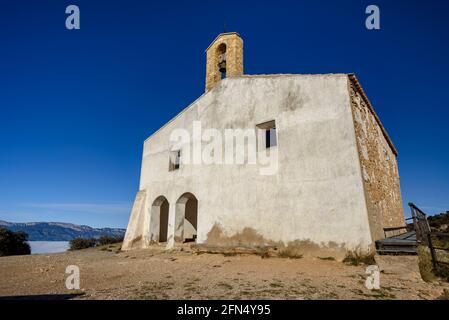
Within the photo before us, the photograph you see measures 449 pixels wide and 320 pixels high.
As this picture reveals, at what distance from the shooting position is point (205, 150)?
444 inches

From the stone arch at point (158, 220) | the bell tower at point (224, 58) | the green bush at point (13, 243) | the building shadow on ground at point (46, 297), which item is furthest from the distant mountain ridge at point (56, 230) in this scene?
the building shadow on ground at point (46, 297)

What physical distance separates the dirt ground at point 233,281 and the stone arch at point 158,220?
566cm

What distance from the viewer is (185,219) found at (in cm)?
1430

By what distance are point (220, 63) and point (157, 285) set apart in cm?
1038

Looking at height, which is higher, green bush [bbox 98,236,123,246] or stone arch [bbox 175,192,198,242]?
stone arch [bbox 175,192,198,242]

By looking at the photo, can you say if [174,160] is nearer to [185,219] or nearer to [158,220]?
[158,220]

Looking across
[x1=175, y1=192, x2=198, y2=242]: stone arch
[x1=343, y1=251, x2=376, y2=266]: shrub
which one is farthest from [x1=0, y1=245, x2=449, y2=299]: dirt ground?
[x1=175, y1=192, x2=198, y2=242]: stone arch

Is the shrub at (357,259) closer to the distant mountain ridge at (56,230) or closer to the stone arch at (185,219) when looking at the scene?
the stone arch at (185,219)

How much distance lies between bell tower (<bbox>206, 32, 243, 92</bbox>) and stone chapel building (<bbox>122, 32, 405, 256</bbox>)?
0.05m

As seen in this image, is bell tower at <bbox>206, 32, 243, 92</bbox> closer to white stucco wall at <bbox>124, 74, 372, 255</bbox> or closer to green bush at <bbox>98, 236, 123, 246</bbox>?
white stucco wall at <bbox>124, 74, 372, 255</bbox>

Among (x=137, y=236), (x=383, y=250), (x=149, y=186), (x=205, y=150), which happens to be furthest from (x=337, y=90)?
(x=137, y=236)

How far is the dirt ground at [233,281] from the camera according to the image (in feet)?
14.3

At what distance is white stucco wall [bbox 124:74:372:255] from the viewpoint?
7.39 meters
